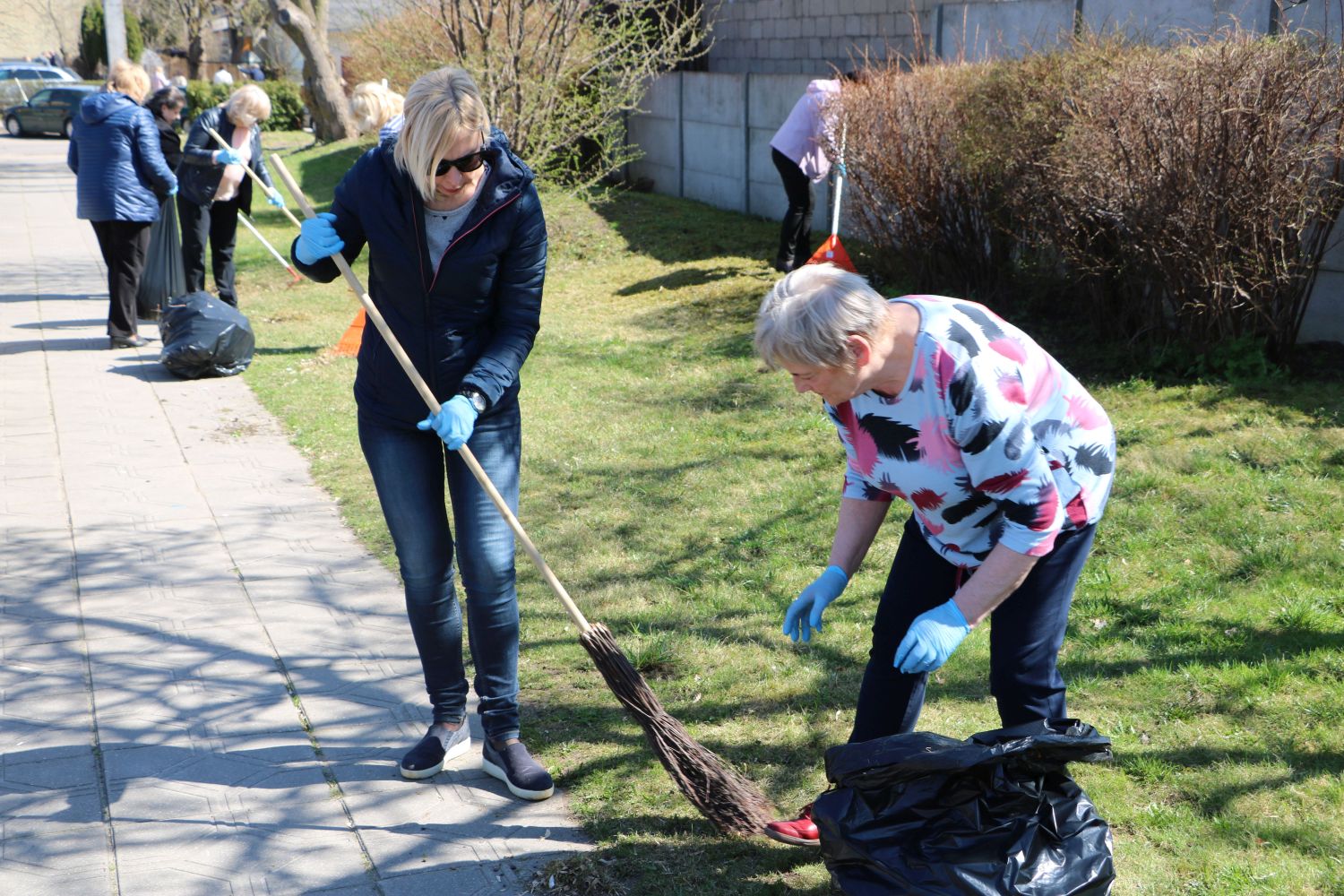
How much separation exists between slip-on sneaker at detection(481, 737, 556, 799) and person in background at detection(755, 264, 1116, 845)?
107 centimetres

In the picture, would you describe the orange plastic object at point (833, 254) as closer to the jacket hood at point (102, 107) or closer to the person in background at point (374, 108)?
the person in background at point (374, 108)

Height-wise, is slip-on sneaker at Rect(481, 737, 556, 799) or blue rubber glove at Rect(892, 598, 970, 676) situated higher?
blue rubber glove at Rect(892, 598, 970, 676)

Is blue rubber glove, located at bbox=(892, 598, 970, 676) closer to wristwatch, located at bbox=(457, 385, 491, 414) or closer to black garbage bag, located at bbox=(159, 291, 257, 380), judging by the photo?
wristwatch, located at bbox=(457, 385, 491, 414)

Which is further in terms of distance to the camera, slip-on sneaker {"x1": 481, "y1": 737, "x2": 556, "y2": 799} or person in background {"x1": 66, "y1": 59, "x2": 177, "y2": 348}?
person in background {"x1": 66, "y1": 59, "x2": 177, "y2": 348}

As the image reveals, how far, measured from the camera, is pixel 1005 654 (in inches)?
99.6

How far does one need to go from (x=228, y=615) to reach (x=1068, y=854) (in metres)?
3.24

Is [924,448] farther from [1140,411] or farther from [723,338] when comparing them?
[723,338]

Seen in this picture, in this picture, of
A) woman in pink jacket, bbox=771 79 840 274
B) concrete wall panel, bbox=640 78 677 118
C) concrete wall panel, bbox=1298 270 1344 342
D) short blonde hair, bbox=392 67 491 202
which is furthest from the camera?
concrete wall panel, bbox=640 78 677 118

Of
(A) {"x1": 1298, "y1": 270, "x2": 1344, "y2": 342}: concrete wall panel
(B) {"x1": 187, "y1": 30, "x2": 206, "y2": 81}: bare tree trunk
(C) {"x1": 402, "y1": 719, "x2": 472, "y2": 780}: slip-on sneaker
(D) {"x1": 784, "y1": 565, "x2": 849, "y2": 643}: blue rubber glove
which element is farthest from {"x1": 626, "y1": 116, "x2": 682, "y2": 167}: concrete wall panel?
(B) {"x1": 187, "y1": 30, "x2": 206, "y2": 81}: bare tree trunk

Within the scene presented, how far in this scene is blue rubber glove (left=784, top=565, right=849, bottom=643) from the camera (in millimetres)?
2775

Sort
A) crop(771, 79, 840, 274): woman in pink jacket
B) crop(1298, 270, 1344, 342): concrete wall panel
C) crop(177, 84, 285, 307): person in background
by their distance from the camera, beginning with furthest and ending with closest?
crop(771, 79, 840, 274): woman in pink jacket < crop(177, 84, 285, 307): person in background < crop(1298, 270, 1344, 342): concrete wall panel

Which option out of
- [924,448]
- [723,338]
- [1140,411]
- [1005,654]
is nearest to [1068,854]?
[1005,654]

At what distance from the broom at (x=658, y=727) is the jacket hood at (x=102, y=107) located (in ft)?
20.1

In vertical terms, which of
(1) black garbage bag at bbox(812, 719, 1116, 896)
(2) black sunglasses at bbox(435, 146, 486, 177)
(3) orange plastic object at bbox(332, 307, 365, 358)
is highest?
(2) black sunglasses at bbox(435, 146, 486, 177)
